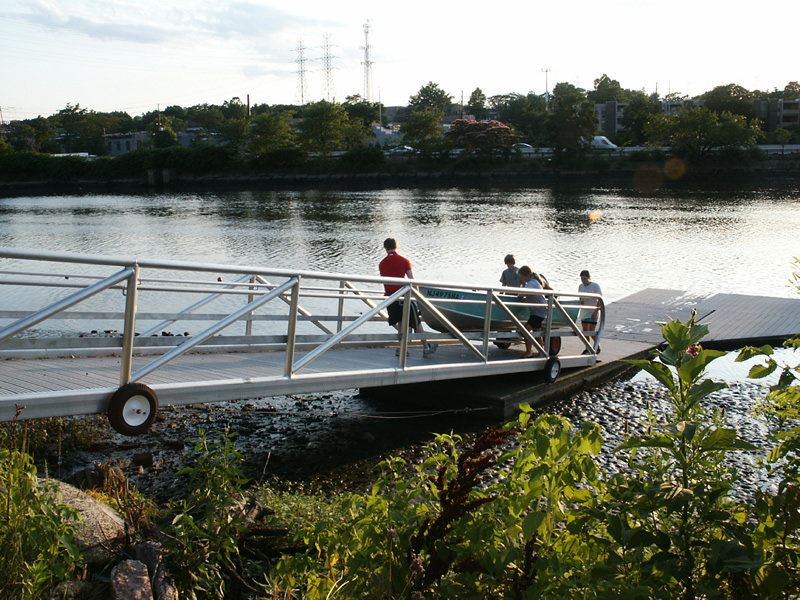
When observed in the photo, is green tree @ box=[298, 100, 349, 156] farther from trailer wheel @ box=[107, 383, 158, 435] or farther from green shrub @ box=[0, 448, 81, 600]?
green shrub @ box=[0, 448, 81, 600]

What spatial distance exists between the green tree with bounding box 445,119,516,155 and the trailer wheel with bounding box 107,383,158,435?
80.1 m

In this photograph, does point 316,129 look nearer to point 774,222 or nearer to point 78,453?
point 774,222

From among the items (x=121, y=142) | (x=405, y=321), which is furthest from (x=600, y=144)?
(x=121, y=142)

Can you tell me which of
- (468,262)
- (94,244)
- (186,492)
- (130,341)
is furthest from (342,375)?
(94,244)

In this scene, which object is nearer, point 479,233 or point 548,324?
point 548,324

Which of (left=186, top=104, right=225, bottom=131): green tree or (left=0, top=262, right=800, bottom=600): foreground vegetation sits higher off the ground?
(left=186, top=104, right=225, bottom=131): green tree

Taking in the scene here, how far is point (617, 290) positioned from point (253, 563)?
18.6 meters

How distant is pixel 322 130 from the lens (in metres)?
94.5

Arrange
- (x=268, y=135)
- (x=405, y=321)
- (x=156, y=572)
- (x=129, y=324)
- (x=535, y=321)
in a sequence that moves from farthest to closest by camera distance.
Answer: (x=268, y=135) → (x=535, y=321) → (x=405, y=321) → (x=129, y=324) → (x=156, y=572)

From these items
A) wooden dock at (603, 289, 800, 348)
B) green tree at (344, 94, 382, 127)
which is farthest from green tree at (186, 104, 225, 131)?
wooden dock at (603, 289, 800, 348)

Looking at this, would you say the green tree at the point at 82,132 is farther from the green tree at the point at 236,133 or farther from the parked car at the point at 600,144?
the parked car at the point at 600,144

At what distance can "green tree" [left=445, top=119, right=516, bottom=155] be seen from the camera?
82.9 meters

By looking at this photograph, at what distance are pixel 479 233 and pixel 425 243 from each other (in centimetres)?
473

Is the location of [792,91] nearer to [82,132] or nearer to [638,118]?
[638,118]
